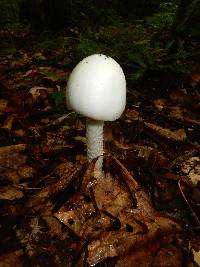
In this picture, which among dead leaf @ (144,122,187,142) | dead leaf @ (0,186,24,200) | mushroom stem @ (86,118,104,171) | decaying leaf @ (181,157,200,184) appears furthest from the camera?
dead leaf @ (144,122,187,142)

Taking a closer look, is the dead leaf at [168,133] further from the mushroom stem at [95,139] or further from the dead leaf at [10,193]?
the dead leaf at [10,193]

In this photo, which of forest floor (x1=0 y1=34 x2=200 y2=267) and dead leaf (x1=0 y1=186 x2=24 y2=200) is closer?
forest floor (x1=0 y1=34 x2=200 y2=267)

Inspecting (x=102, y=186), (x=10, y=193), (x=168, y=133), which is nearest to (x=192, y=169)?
(x=168, y=133)

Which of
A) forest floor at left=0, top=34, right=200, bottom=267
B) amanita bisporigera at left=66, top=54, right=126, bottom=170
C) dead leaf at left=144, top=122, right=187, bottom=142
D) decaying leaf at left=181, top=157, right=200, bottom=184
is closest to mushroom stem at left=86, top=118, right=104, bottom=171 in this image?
forest floor at left=0, top=34, right=200, bottom=267

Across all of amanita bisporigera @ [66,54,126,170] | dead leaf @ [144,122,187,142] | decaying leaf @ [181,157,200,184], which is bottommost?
decaying leaf @ [181,157,200,184]

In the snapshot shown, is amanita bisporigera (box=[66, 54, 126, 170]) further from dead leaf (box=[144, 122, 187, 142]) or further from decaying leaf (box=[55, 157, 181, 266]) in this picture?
dead leaf (box=[144, 122, 187, 142])

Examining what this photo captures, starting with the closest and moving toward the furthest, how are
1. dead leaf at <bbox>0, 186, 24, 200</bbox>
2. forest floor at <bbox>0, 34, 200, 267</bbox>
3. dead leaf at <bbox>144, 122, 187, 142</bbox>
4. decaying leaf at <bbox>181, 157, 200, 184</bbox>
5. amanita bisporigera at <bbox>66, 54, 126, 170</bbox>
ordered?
amanita bisporigera at <bbox>66, 54, 126, 170</bbox> < forest floor at <bbox>0, 34, 200, 267</bbox> < dead leaf at <bbox>0, 186, 24, 200</bbox> < decaying leaf at <bbox>181, 157, 200, 184</bbox> < dead leaf at <bbox>144, 122, 187, 142</bbox>

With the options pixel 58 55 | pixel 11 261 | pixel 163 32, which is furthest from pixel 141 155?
pixel 163 32

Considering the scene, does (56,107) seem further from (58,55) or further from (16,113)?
(58,55)

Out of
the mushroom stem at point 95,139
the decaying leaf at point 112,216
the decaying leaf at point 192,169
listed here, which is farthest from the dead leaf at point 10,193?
the decaying leaf at point 192,169

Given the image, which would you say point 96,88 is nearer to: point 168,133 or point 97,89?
point 97,89
